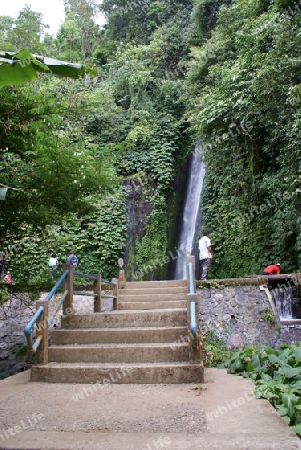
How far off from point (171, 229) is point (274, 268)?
7.30 meters

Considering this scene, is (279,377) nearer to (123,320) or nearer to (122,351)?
(122,351)

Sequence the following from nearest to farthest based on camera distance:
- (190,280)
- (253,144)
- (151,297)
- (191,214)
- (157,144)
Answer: (190,280), (151,297), (253,144), (191,214), (157,144)

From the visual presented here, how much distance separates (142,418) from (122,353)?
1564 millimetres

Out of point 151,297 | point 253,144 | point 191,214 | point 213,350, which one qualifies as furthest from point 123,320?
point 191,214

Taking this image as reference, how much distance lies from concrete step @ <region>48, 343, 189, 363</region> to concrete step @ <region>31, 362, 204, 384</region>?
0.50 ft

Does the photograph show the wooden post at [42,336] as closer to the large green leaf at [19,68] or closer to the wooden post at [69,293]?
the wooden post at [69,293]

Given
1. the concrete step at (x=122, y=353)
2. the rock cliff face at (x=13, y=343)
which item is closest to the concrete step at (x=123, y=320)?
the concrete step at (x=122, y=353)

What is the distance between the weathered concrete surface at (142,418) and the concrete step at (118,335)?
912 millimetres

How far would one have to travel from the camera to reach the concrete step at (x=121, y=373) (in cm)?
388

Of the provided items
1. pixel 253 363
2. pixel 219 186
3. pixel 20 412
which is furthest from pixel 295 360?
pixel 219 186

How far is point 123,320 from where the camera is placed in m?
5.33

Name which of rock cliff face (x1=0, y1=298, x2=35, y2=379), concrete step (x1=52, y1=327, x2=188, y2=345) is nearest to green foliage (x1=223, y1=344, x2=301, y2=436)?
concrete step (x1=52, y1=327, x2=188, y2=345)

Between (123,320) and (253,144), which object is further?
(253,144)

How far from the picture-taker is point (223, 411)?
9.50ft
